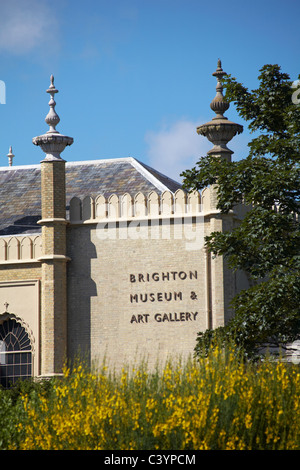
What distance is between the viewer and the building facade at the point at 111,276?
28.5 meters

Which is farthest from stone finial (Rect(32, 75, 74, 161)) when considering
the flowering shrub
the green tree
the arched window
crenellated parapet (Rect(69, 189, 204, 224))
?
the flowering shrub

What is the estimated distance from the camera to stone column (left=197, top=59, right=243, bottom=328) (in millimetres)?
27938

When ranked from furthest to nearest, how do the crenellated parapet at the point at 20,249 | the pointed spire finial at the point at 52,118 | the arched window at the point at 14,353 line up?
the pointed spire finial at the point at 52,118 → the crenellated parapet at the point at 20,249 → the arched window at the point at 14,353

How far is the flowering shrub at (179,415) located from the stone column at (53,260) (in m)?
14.6

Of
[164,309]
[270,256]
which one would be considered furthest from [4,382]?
[270,256]

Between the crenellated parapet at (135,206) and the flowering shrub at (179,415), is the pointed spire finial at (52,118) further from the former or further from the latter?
the flowering shrub at (179,415)

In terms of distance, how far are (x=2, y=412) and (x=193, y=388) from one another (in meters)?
4.30

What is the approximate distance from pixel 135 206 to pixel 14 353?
688 cm

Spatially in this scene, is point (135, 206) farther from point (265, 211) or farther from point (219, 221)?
point (265, 211)

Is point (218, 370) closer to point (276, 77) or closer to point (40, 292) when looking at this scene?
point (276, 77)

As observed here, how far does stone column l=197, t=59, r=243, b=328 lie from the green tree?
612cm

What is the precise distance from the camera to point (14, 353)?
1206 inches

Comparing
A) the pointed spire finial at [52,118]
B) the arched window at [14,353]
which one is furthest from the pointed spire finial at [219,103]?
the arched window at [14,353]

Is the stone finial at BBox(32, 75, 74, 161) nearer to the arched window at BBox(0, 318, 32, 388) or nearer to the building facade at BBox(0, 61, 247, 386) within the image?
the building facade at BBox(0, 61, 247, 386)
